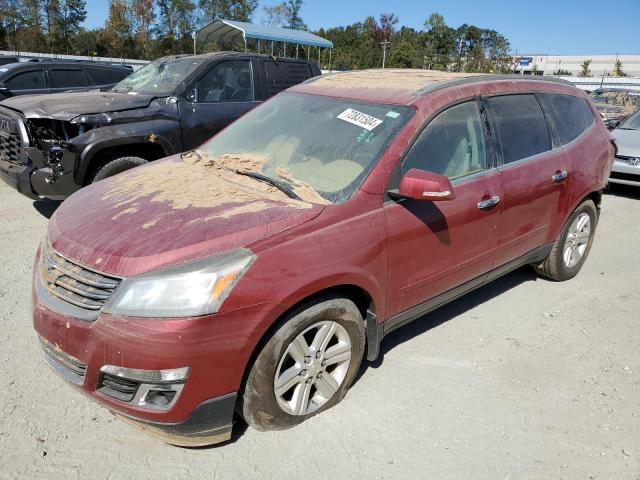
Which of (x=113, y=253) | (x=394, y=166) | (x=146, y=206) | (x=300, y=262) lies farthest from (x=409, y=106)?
(x=113, y=253)

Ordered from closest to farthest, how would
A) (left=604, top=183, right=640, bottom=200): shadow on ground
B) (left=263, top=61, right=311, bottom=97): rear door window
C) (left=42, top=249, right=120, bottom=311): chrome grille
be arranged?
(left=42, top=249, right=120, bottom=311): chrome grille → (left=263, top=61, right=311, bottom=97): rear door window → (left=604, top=183, right=640, bottom=200): shadow on ground

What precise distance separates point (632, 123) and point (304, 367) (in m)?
9.02

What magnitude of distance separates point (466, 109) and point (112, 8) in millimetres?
51211

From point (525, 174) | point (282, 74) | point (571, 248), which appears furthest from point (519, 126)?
point (282, 74)

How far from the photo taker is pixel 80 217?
2707 mm

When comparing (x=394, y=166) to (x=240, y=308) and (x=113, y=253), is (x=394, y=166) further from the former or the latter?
(x=113, y=253)

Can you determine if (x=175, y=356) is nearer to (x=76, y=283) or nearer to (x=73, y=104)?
(x=76, y=283)

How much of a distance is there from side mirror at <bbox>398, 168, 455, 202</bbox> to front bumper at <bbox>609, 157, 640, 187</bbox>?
22.0 ft

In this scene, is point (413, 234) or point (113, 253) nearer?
point (113, 253)

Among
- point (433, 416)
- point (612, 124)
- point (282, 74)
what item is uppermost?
point (282, 74)

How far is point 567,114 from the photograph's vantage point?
171 inches

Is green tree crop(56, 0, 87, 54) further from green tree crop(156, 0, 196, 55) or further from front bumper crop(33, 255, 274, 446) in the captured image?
front bumper crop(33, 255, 274, 446)

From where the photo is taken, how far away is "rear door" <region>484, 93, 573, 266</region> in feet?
11.7

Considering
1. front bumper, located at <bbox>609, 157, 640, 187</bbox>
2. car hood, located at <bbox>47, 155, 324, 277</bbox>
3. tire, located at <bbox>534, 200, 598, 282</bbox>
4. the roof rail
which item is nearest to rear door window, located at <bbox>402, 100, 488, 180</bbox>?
the roof rail
